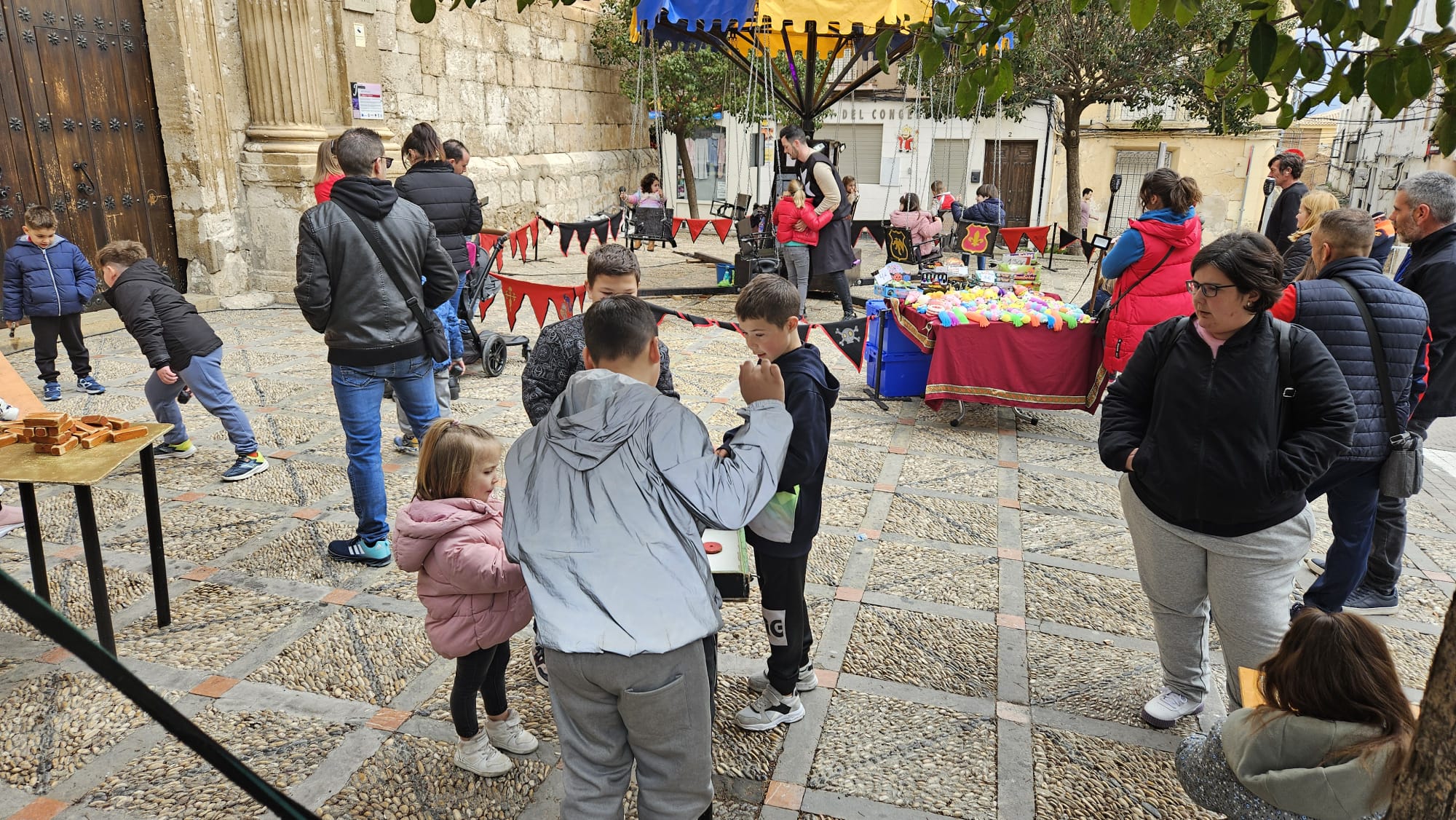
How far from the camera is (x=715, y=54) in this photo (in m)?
18.1

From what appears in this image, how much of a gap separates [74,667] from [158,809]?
951 millimetres

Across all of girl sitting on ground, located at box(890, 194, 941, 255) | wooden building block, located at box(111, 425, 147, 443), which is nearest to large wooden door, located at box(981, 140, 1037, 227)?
girl sitting on ground, located at box(890, 194, 941, 255)

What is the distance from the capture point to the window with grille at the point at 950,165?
26391mm

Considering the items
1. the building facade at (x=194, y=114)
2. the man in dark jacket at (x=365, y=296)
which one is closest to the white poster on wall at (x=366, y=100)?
the building facade at (x=194, y=114)

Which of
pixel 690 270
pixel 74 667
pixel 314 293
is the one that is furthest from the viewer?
pixel 690 270

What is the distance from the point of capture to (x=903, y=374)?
663 centimetres

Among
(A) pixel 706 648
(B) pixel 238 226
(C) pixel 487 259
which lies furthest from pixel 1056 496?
(B) pixel 238 226

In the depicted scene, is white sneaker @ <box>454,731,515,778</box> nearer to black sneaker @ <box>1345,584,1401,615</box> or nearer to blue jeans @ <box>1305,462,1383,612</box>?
blue jeans @ <box>1305,462,1383,612</box>

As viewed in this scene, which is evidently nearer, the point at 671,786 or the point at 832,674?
the point at 671,786

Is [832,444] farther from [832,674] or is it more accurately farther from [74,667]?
[74,667]

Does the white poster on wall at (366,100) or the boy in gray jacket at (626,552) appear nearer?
the boy in gray jacket at (626,552)

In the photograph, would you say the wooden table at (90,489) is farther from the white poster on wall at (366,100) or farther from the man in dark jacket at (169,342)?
the white poster on wall at (366,100)

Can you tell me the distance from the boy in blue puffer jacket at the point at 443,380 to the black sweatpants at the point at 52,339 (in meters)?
2.33

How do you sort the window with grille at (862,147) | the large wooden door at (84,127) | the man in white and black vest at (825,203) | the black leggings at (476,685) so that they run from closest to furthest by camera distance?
1. the black leggings at (476,685)
2. the large wooden door at (84,127)
3. the man in white and black vest at (825,203)
4. the window with grille at (862,147)
